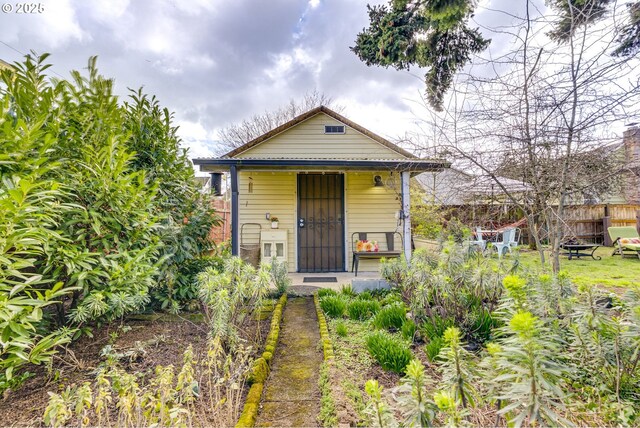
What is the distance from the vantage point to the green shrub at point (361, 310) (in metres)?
3.62

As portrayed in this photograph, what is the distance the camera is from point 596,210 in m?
12.2

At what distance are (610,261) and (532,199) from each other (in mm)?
7590

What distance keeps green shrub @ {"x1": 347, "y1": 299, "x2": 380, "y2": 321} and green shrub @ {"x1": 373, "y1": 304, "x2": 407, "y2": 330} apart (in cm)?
36

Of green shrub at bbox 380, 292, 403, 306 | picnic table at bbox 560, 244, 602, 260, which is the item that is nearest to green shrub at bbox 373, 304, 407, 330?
green shrub at bbox 380, 292, 403, 306

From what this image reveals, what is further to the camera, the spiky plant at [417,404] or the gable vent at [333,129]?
the gable vent at [333,129]

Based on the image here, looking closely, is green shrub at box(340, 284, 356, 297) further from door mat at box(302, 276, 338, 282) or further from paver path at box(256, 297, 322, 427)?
door mat at box(302, 276, 338, 282)

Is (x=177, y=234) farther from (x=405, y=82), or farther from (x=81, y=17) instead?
(x=405, y=82)

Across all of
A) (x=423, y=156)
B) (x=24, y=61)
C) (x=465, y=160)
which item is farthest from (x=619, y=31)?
(x=24, y=61)

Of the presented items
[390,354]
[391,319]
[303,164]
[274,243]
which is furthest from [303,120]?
[390,354]

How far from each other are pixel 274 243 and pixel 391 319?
4254mm

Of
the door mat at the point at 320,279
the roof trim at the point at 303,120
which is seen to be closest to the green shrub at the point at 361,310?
the door mat at the point at 320,279

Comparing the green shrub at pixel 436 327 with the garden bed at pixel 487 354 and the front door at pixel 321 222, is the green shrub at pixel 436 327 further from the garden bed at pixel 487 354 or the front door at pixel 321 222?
the front door at pixel 321 222

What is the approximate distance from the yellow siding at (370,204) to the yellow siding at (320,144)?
65 centimetres

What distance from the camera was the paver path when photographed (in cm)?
182
